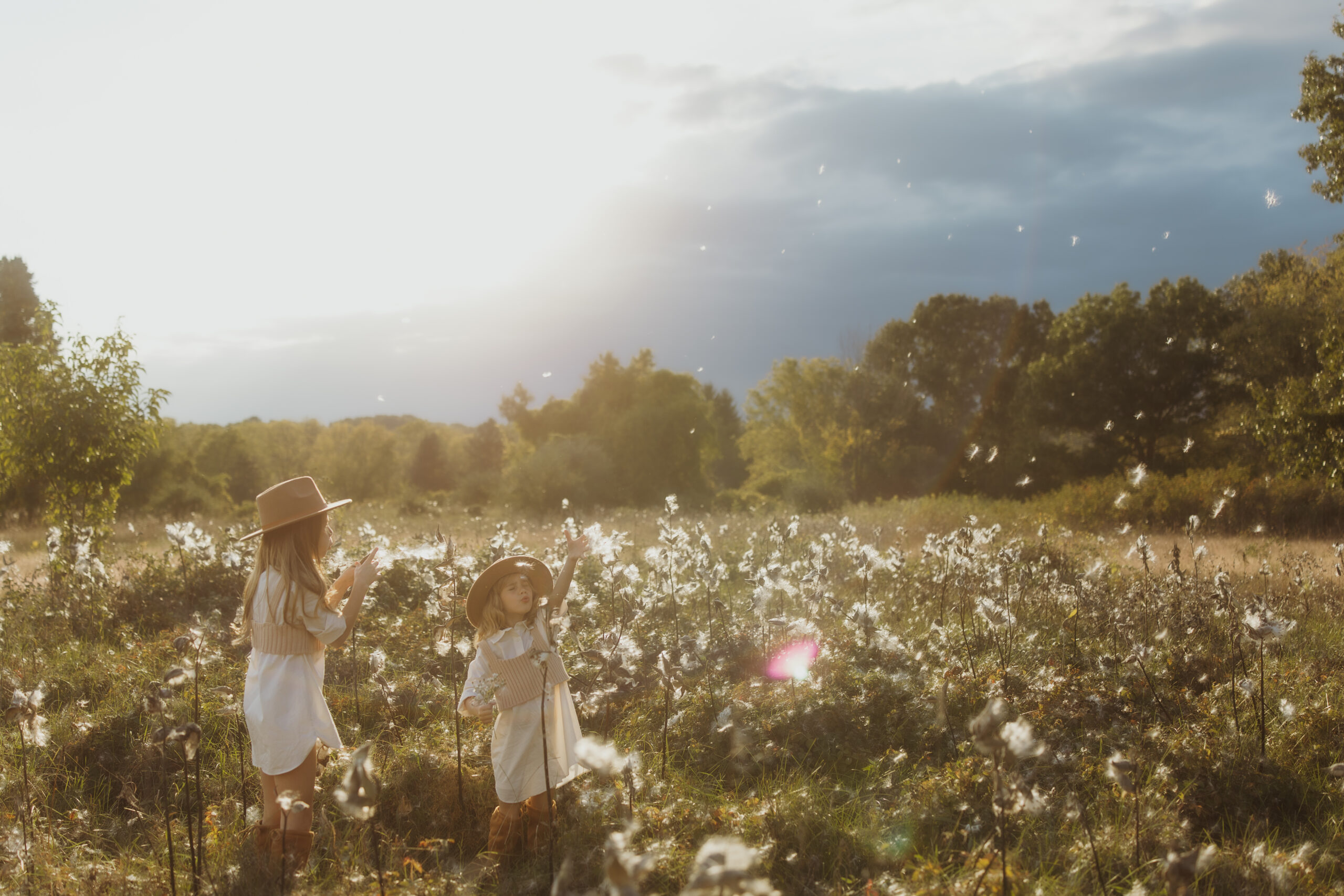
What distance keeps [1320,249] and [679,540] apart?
32.0 meters

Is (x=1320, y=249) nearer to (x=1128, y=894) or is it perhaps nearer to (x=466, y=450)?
(x=1128, y=894)

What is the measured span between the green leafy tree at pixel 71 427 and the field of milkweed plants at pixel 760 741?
9.74 ft

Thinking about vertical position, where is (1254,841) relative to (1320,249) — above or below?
below

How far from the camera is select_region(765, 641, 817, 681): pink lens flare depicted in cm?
623

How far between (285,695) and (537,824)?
4.93 ft

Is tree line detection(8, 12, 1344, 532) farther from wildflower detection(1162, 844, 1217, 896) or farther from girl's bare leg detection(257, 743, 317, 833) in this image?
wildflower detection(1162, 844, 1217, 896)

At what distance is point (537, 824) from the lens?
4133 mm

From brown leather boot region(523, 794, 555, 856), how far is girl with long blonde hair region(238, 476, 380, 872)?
1.08m

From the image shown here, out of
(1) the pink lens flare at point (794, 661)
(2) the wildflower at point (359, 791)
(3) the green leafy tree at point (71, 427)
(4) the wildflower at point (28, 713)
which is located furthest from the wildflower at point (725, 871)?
(3) the green leafy tree at point (71, 427)

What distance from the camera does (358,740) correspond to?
5.50 meters

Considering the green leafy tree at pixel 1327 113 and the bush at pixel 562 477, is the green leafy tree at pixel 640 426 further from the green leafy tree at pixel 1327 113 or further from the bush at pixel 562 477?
the green leafy tree at pixel 1327 113

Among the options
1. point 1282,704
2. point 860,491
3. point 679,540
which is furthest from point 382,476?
point 1282,704

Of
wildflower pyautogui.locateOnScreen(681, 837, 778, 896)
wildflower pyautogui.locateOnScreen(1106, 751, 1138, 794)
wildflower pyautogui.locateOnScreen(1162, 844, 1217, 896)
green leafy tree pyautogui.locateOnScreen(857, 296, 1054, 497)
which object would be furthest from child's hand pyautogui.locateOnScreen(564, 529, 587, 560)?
green leafy tree pyautogui.locateOnScreen(857, 296, 1054, 497)

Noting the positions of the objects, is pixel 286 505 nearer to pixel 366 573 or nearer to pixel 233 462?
pixel 366 573
